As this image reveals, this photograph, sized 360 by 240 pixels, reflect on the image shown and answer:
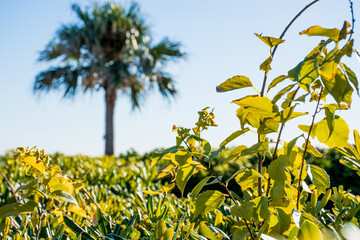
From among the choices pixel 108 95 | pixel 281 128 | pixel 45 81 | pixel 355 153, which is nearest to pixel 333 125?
pixel 281 128

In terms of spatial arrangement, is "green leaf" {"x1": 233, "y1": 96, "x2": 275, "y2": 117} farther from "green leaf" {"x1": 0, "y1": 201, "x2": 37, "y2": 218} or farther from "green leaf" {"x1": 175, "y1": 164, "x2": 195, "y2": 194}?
"green leaf" {"x1": 0, "y1": 201, "x2": 37, "y2": 218}

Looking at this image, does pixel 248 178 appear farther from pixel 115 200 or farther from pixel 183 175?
pixel 115 200

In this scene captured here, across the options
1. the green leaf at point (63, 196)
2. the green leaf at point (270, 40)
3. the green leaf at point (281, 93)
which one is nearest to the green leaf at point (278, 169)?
the green leaf at point (281, 93)

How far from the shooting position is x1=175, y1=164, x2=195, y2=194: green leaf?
0.83 meters

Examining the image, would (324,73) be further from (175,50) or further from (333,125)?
(175,50)

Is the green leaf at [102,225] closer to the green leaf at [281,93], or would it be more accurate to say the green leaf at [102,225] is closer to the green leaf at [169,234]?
the green leaf at [169,234]

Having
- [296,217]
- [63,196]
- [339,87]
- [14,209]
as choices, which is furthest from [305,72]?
[14,209]

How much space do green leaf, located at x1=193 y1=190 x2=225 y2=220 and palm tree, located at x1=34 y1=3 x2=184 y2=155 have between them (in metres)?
14.2

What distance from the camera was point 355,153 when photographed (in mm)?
934

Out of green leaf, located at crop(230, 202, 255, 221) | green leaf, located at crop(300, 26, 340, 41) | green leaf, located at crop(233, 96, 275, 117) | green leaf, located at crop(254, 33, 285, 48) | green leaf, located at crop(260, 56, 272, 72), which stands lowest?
green leaf, located at crop(230, 202, 255, 221)

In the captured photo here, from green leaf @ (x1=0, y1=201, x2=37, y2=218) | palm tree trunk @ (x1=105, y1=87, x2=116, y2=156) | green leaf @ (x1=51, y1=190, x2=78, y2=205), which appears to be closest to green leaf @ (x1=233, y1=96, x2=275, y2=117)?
green leaf @ (x1=51, y1=190, x2=78, y2=205)

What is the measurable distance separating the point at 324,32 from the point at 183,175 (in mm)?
430

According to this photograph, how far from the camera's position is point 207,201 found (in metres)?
0.85

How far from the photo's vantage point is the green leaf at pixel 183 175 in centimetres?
83
